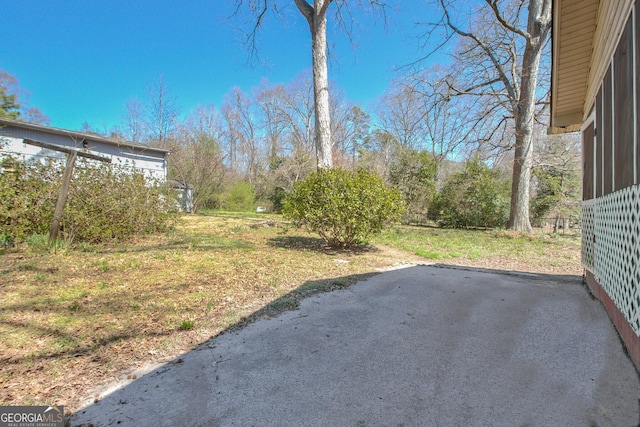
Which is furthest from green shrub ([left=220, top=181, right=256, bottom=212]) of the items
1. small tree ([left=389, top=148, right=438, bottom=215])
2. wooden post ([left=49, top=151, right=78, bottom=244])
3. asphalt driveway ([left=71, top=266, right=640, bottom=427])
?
asphalt driveway ([left=71, top=266, right=640, bottom=427])

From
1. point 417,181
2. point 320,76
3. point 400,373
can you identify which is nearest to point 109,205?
point 320,76

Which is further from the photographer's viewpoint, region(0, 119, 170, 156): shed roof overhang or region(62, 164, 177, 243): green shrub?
region(0, 119, 170, 156): shed roof overhang

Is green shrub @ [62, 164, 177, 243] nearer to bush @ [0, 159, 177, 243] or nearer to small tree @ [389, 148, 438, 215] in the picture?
bush @ [0, 159, 177, 243]

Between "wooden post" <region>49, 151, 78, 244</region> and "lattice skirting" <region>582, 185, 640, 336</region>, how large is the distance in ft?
26.3

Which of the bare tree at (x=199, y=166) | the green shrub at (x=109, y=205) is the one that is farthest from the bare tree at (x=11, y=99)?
the green shrub at (x=109, y=205)

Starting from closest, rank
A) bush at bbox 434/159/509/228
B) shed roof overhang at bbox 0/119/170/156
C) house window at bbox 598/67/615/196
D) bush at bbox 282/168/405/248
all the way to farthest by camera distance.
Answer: house window at bbox 598/67/615/196 < bush at bbox 282/168/405/248 < shed roof overhang at bbox 0/119/170/156 < bush at bbox 434/159/509/228

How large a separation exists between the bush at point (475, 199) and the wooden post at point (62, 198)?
14.5m

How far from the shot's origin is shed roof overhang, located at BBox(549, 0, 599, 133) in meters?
4.09

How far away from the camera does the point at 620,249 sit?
2.59 meters

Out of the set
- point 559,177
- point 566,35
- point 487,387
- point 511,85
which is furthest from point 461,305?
point 559,177

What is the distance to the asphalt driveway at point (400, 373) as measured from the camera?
185cm

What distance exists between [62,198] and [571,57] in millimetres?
9086

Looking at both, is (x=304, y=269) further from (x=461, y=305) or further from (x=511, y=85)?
(x=511, y=85)

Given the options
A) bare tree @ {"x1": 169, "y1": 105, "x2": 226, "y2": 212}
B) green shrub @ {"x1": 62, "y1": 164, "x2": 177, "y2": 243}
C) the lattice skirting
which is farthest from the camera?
bare tree @ {"x1": 169, "y1": 105, "x2": 226, "y2": 212}
